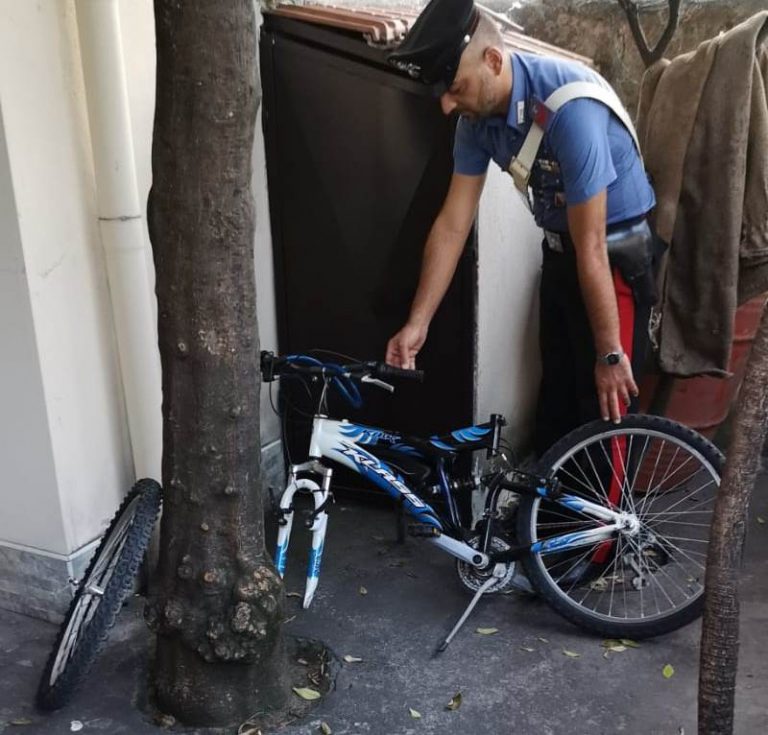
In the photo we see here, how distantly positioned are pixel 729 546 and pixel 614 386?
1.01m

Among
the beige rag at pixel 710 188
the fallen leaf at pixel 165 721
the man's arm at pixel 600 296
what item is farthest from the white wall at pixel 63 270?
the beige rag at pixel 710 188

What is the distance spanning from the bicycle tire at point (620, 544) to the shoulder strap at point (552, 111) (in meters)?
1.00

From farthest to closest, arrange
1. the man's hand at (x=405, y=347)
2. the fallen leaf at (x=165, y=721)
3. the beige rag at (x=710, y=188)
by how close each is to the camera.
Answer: the beige rag at (x=710, y=188) < the man's hand at (x=405, y=347) < the fallen leaf at (x=165, y=721)

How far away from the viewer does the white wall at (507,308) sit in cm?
385

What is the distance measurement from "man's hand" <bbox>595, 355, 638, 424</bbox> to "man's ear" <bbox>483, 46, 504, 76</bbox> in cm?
112

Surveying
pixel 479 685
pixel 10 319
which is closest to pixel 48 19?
pixel 10 319

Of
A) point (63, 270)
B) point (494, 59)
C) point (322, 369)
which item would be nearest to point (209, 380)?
point (322, 369)

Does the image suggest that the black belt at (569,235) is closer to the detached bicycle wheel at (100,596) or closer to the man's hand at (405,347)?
the man's hand at (405,347)

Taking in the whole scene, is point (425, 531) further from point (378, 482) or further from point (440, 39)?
point (440, 39)

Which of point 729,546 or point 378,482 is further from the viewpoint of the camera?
point 378,482

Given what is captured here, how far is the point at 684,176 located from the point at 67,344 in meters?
2.66

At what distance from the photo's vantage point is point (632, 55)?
684 cm

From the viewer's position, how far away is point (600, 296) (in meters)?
2.89

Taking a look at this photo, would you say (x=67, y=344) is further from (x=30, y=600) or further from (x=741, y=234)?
(x=741, y=234)
